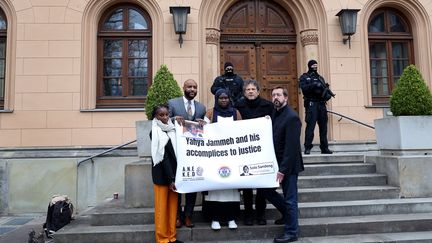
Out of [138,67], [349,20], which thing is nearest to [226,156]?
[138,67]

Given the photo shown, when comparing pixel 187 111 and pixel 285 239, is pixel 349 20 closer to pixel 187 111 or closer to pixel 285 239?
pixel 187 111

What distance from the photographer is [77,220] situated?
6.20 m

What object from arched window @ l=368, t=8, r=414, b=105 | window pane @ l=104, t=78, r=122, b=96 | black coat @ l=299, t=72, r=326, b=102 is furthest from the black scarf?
arched window @ l=368, t=8, r=414, b=105

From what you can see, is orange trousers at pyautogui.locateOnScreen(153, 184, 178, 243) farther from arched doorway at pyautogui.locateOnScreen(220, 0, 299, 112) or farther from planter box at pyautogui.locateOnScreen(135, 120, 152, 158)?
arched doorway at pyautogui.locateOnScreen(220, 0, 299, 112)

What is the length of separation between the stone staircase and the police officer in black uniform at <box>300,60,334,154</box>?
4.20 ft

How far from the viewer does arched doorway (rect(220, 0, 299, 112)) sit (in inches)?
403

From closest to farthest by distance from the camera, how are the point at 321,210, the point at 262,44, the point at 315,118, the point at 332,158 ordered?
the point at 321,210
the point at 332,158
the point at 315,118
the point at 262,44

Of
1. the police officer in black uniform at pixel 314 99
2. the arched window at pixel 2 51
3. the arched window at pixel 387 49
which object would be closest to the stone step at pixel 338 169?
the police officer in black uniform at pixel 314 99

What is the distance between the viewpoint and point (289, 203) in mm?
4965

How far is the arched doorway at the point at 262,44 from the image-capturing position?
1023cm

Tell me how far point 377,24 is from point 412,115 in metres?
4.85

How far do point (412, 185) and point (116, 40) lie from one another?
7.58 m

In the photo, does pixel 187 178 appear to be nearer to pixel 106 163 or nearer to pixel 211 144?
pixel 211 144

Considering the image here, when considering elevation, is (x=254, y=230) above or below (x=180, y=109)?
below
